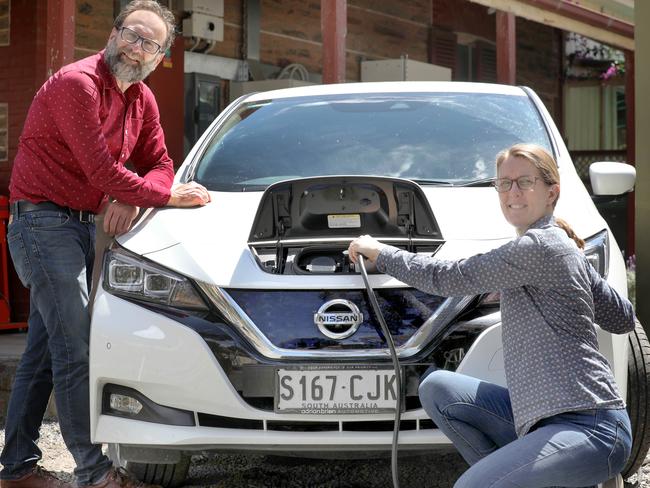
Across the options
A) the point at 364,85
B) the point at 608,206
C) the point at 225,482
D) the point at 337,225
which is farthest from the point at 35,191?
the point at 608,206

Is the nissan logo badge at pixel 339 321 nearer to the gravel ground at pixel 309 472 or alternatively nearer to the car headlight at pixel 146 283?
the car headlight at pixel 146 283

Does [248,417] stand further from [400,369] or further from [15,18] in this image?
[15,18]

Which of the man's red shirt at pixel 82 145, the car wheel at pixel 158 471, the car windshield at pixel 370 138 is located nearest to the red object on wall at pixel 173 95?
the car windshield at pixel 370 138

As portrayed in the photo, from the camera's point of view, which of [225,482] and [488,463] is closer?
[488,463]

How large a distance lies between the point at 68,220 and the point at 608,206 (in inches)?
413

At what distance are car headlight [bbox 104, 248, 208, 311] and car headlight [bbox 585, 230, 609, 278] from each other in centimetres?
128

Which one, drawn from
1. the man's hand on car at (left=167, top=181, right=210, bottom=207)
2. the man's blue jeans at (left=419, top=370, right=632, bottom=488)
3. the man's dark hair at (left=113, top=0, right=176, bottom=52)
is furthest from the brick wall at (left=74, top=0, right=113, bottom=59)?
the man's blue jeans at (left=419, top=370, right=632, bottom=488)

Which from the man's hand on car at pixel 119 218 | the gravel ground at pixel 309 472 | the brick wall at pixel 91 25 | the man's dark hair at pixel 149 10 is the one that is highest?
the brick wall at pixel 91 25

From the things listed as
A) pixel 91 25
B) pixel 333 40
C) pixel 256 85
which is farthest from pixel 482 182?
pixel 256 85

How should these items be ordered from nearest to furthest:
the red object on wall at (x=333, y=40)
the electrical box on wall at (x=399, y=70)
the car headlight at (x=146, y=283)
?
the car headlight at (x=146, y=283)
the red object on wall at (x=333, y=40)
the electrical box on wall at (x=399, y=70)

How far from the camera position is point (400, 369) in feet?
11.2

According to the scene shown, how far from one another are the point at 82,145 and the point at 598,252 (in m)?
1.81

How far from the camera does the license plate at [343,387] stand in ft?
11.3

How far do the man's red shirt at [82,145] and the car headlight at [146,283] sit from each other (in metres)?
0.31
